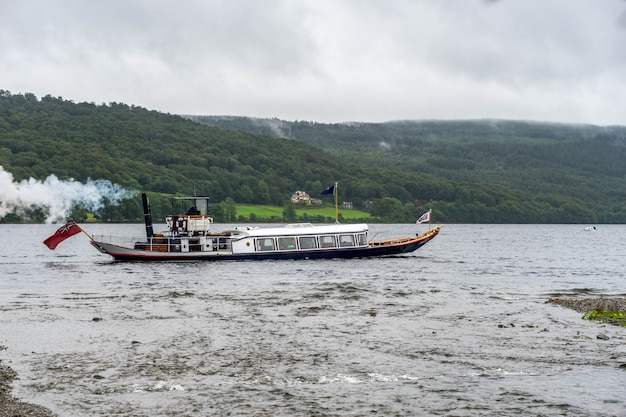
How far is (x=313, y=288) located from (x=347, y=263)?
26351 mm

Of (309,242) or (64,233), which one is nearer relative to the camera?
(64,233)

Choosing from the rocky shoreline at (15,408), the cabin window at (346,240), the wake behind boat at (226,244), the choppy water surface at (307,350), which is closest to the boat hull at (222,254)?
the wake behind boat at (226,244)

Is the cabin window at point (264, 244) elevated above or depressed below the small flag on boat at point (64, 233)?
below

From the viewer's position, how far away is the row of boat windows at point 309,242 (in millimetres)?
86000

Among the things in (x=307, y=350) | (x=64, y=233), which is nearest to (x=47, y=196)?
(x=64, y=233)

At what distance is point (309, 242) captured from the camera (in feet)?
287

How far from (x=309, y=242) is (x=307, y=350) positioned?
2190 inches

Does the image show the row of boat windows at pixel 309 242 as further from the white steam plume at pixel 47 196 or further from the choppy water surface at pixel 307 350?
the white steam plume at pixel 47 196

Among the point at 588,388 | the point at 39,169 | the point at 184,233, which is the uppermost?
the point at 39,169

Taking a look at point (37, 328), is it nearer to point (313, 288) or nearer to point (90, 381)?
point (90, 381)

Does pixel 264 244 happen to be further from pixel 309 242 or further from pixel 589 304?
pixel 589 304

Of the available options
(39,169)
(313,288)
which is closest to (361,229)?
(313,288)

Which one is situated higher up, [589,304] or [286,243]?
[286,243]

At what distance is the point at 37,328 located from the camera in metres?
37.4
